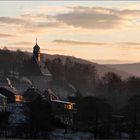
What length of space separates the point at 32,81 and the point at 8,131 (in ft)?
288

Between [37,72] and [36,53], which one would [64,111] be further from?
[36,53]

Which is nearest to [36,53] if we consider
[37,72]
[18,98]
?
[37,72]

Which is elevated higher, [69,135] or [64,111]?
[69,135]

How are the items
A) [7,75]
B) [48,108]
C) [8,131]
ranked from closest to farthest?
[8,131]
[48,108]
[7,75]

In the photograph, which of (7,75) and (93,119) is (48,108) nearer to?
(93,119)

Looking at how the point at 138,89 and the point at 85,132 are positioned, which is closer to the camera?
the point at 85,132

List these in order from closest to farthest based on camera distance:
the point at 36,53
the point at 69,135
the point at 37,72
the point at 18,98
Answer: the point at 69,135, the point at 18,98, the point at 37,72, the point at 36,53

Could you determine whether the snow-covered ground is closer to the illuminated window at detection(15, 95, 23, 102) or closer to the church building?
the illuminated window at detection(15, 95, 23, 102)

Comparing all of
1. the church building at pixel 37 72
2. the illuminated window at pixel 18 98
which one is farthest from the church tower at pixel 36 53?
the illuminated window at pixel 18 98

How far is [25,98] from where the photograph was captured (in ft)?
414

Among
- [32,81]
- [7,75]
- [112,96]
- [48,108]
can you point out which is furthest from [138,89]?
[48,108]

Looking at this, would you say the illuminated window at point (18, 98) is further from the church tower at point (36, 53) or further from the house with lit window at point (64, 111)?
the church tower at point (36, 53)

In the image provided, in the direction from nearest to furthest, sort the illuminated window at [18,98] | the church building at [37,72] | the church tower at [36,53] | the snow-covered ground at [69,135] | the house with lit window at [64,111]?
the snow-covered ground at [69,135], the house with lit window at [64,111], the illuminated window at [18,98], the church building at [37,72], the church tower at [36,53]

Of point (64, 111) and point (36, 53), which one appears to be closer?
point (64, 111)
